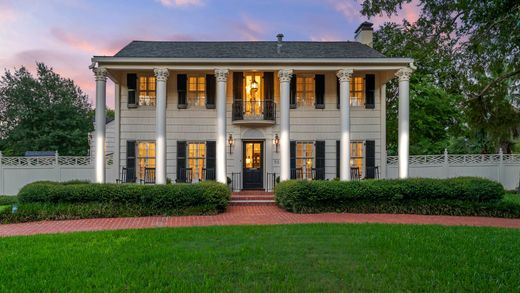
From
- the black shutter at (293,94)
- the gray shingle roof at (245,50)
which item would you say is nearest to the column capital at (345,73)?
the gray shingle roof at (245,50)

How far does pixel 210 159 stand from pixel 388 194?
784 cm

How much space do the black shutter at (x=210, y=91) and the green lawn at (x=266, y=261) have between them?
9.27 m

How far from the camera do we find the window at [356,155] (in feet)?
54.4

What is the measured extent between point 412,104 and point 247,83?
14316 mm

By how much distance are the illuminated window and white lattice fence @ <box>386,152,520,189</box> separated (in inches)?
254

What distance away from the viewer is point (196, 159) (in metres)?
16.5

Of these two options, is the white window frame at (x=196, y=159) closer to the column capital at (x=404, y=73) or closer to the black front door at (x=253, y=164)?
the black front door at (x=253, y=164)

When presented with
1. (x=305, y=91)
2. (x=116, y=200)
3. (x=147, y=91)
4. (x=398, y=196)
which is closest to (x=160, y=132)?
(x=147, y=91)

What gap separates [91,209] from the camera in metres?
10.8

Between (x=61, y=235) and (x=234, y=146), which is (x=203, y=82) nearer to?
(x=234, y=146)

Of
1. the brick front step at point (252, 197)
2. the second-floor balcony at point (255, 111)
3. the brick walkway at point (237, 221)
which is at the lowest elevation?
the brick walkway at point (237, 221)

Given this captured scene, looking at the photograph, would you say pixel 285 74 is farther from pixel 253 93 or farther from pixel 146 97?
pixel 146 97

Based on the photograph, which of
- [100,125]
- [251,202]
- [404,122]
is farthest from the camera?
[404,122]

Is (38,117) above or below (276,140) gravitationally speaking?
above
